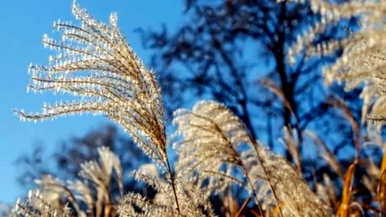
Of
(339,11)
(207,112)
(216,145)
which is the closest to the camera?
(339,11)

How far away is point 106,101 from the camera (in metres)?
1.94

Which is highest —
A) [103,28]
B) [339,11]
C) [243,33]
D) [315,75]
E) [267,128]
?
[243,33]

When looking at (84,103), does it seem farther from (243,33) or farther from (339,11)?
(243,33)

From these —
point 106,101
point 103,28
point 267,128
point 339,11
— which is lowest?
point 339,11

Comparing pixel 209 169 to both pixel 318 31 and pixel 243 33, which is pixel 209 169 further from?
pixel 243 33

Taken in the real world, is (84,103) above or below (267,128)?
below

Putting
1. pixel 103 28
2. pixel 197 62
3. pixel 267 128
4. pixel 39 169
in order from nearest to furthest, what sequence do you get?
pixel 103 28 → pixel 267 128 → pixel 197 62 → pixel 39 169

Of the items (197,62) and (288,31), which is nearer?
(288,31)

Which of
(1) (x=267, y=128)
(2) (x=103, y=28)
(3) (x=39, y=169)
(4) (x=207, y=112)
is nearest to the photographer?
(2) (x=103, y=28)

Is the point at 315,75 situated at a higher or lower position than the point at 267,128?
higher

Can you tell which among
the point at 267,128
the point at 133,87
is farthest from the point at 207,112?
the point at 267,128

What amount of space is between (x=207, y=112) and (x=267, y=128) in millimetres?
14220

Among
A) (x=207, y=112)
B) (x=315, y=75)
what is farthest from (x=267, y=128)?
(x=207, y=112)

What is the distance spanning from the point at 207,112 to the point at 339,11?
181 centimetres
